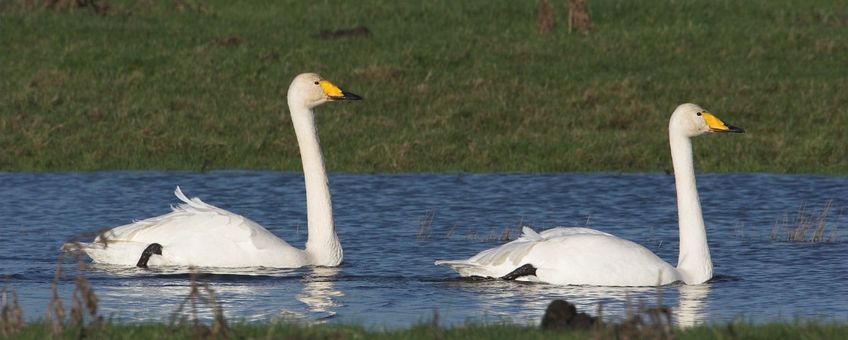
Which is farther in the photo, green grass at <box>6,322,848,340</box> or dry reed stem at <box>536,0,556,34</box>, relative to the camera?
dry reed stem at <box>536,0,556,34</box>

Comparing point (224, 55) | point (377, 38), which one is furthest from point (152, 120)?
point (377, 38)

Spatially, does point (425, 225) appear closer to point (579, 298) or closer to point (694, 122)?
point (694, 122)

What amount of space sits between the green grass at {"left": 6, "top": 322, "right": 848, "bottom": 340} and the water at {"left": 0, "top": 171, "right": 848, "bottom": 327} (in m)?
1.07

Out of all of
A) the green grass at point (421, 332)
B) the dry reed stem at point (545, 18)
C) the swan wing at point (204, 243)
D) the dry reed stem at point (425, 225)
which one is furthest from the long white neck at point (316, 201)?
the dry reed stem at point (545, 18)

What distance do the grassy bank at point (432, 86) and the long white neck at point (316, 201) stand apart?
7.48 m

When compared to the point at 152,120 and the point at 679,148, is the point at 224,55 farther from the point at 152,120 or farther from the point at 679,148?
the point at 679,148

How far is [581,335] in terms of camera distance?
920 centimetres

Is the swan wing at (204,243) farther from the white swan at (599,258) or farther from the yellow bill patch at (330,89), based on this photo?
the white swan at (599,258)

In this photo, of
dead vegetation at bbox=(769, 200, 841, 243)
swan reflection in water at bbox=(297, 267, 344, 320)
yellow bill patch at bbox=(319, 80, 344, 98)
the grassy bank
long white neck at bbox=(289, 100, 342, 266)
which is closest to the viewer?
swan reflection in water at bbox=(297, 267, 344, 320)

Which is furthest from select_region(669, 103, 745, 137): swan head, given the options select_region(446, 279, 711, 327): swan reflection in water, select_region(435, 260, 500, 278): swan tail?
select_region(435, 260, 500, 278): swan tail

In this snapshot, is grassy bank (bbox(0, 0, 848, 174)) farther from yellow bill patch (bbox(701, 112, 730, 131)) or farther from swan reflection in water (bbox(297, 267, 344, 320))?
yellow bill patch (bbox(701, 112, 730, 131))

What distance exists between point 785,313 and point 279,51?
1761 cm

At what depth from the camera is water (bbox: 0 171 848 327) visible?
39.5ft

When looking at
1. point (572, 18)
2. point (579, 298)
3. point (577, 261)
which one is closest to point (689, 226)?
point (577, 261)
